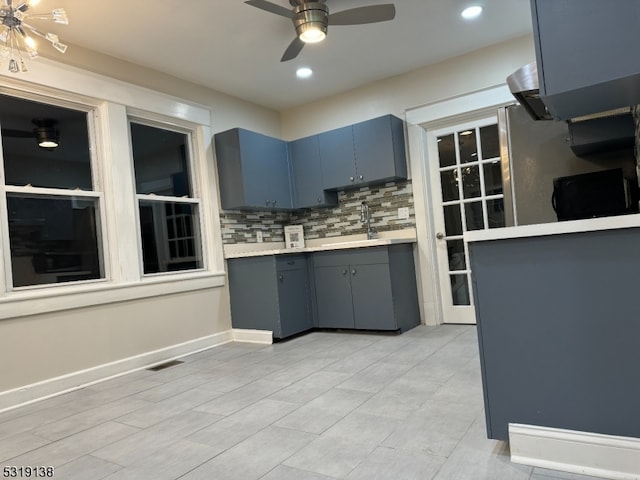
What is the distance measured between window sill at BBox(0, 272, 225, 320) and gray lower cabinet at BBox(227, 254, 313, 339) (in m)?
0.25

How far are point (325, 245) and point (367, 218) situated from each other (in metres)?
0.54

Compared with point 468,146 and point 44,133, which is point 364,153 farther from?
point 44,133

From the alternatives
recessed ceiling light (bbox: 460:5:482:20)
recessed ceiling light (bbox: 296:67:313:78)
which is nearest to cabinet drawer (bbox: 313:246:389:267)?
recessed ceiling light (bbox: 296:67:313:78)

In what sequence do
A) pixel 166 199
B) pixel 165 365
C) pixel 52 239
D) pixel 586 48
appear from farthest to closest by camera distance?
pixel 166 199 → pixel 165 365 → pixel 52 239 → pixel 586 48

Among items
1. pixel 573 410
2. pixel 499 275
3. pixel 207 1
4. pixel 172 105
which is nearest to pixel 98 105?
pixel 172 105

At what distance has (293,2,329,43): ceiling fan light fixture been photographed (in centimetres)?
273

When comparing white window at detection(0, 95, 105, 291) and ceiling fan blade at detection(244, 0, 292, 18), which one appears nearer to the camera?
ceiling fan blade at detection(244, 0, 292, 18)

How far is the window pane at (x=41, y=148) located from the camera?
2.89 metres

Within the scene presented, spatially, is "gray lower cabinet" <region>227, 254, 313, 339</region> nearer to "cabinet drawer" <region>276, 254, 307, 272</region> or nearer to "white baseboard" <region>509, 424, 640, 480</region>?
"cabinet drawer" <region>276, 254, 307, 272</region>

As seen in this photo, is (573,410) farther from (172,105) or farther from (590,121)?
(172,105)

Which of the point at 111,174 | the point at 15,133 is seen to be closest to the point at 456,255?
the point at 111,174

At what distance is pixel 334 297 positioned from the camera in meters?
4.10

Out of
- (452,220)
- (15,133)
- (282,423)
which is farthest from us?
(452,220)

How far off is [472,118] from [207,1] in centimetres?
256
